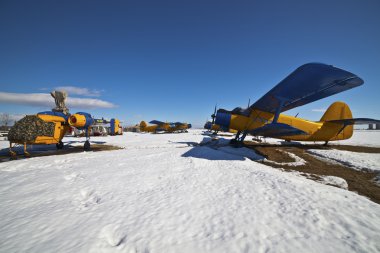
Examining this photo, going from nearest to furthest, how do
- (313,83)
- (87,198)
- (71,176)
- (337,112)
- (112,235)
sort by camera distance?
(112,235), (87,198), (71,176), (313,83), (337,112)

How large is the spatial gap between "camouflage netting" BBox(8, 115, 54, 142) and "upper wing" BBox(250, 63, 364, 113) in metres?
13.4

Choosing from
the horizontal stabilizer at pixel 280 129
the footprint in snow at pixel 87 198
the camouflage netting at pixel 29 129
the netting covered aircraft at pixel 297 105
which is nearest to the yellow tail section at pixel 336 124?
the netting covered aircraft at pixel 297 105

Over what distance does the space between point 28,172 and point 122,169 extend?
3.35 metres

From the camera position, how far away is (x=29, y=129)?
8.75 metres

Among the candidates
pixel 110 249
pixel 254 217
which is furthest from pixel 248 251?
pixel 110 249

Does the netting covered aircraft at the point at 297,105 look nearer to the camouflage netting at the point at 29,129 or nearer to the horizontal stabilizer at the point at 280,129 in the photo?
the horizontal stabilizer at the point at 280,129

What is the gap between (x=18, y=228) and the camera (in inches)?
101

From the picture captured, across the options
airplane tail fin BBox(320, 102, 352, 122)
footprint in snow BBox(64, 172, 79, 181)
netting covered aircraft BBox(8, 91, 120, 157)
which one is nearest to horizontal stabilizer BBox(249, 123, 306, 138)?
airplane tail fin BBox(320, 102, 352, 122)

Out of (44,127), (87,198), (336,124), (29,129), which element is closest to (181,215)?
(87,198)

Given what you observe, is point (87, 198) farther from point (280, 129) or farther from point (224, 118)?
point (224, 118)

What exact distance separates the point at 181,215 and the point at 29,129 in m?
10.6

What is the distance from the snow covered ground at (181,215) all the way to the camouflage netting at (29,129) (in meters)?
5.02

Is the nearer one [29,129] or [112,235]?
[112,235]

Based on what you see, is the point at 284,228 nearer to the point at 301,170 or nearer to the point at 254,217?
the point at 254,217
